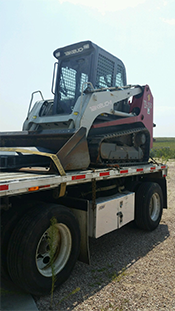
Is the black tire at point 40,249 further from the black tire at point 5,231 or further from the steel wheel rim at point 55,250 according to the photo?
the black tire at point 5,231

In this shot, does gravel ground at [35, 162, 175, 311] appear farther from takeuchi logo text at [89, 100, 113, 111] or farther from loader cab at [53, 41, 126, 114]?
loader cab at [53, 41, 126, 114]

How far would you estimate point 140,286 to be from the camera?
3.66 metres

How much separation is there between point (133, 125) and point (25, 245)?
14.7ft

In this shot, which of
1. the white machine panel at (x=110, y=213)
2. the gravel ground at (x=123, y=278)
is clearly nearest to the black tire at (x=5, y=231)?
the gravel ground at (x=123, y=278)

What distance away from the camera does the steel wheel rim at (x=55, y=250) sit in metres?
3.45

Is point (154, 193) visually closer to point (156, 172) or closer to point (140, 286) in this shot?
point (156, 172)

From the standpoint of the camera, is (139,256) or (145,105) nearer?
(139,256)

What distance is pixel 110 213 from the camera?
471cm

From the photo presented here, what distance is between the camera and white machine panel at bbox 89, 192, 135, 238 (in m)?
4.29

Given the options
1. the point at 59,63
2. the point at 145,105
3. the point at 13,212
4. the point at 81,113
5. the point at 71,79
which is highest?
the point at 59,63

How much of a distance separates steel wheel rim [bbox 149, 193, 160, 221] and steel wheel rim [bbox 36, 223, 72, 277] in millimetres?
3346

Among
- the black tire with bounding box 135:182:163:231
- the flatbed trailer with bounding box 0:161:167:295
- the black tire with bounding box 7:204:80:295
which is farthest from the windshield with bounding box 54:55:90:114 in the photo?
the black tire with bounding box 7:204:80:295

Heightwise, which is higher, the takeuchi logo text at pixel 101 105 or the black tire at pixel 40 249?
the takeuchi logo text at pixel 101 105

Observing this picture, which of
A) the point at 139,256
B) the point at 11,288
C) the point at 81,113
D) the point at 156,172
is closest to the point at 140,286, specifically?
Answer: the point at 139,256
